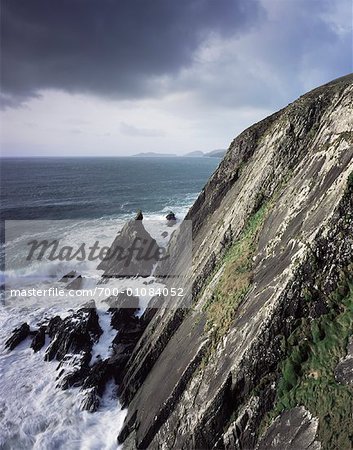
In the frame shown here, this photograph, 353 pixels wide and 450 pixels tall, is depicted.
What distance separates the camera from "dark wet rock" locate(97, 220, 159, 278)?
38.2 m

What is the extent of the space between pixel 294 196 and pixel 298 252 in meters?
3.74

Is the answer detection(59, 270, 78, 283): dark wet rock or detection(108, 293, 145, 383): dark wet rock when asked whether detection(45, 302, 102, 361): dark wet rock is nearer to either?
detection(108, 293, 145, 383): dark wet rock

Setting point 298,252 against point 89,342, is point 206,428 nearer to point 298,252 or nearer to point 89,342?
point 298,252

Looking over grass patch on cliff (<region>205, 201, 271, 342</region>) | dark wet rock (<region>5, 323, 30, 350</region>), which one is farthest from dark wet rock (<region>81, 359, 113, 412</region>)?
grass patch on cliff (<region>205, 201, 271, 342</region>)

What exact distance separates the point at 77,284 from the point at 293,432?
31.5 m

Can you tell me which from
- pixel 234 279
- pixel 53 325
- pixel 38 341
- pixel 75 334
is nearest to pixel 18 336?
pixel 38 341

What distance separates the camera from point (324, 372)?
1086cm

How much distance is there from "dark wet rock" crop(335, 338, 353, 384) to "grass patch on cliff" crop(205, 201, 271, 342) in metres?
4.75

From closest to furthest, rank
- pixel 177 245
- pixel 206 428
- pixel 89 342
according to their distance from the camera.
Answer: pixel 206 428 < pixel 89 342 < pixel 177 245

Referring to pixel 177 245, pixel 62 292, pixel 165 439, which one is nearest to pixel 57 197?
pixel 62 292

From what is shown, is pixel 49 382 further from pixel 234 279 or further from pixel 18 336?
pixel 234 279

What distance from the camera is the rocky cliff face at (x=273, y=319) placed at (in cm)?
1120

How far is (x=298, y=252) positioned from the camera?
12.6 metres

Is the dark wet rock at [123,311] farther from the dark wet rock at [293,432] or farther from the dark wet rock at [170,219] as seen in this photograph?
the dark wet rock at [170,219]
